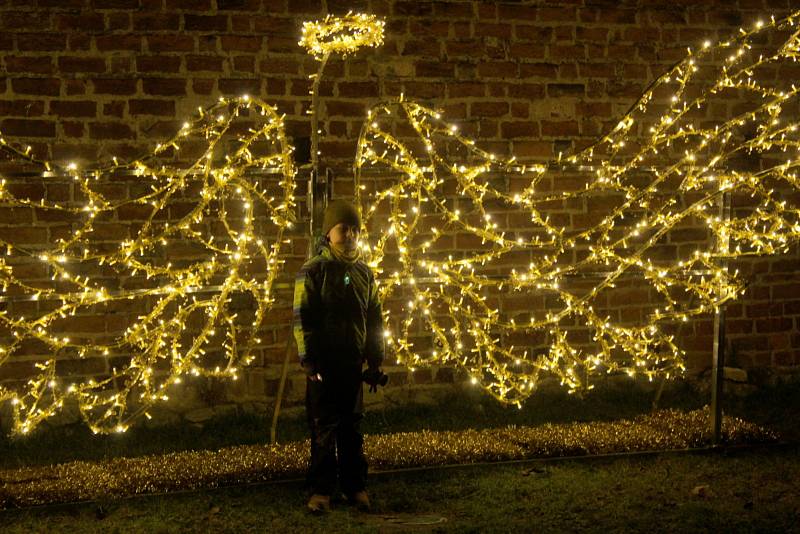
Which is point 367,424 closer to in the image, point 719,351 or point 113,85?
point 719,351

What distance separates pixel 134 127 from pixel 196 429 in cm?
187

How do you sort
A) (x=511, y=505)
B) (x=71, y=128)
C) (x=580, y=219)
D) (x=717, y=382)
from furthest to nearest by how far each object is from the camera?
(x=580, y=219) → (x=71, y=128) → (x=717, y=382) → (x=511, y=505)

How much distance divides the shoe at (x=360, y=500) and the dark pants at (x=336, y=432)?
0.02 meters

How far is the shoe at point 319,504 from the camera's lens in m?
3.59

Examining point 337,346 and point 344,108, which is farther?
point 344,108

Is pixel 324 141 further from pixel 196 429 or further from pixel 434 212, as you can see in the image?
pixel 196 429

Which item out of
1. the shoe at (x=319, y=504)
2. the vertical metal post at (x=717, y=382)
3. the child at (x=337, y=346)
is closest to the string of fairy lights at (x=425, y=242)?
the vertical metal post at (x=717, y=382)

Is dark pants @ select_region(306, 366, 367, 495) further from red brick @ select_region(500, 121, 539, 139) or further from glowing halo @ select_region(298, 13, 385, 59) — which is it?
red brick @ select_region(500, 121, 539, 139)

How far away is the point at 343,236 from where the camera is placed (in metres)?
3.62

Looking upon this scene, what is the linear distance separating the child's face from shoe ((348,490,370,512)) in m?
1.16

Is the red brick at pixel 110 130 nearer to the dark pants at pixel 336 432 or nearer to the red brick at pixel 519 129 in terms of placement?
the dark pants at pixel 336 432

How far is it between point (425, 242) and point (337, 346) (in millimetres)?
1499

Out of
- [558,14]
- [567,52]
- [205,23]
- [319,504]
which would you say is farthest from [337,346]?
[558,14]

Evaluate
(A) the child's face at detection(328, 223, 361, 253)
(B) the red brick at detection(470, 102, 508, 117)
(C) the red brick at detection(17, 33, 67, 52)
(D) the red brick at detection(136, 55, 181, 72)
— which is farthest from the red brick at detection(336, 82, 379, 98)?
(C) the red brick at detection(17, 33, 67, 52)
